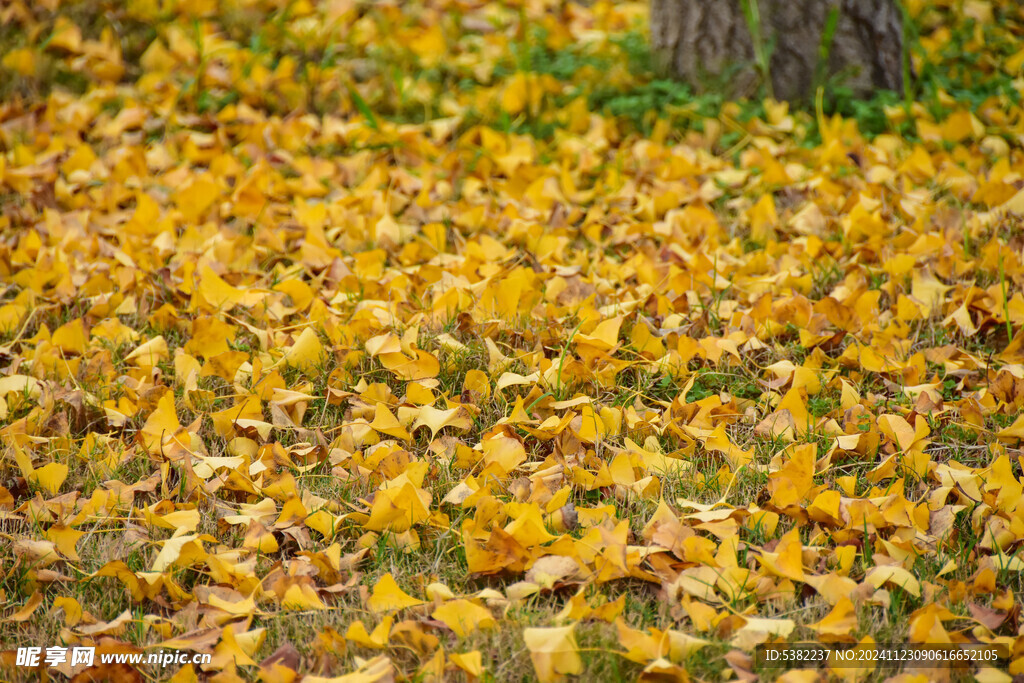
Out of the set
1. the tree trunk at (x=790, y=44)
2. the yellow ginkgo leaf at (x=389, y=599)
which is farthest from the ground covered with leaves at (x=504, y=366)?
the tree trunk at (x=790, y=44)

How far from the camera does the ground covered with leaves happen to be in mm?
1492

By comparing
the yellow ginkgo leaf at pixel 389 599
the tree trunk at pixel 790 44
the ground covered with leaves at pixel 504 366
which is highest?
the tree trunk at pixel 790 44

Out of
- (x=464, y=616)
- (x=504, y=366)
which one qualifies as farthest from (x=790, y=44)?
(x=464, y=616)

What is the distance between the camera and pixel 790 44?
352cm

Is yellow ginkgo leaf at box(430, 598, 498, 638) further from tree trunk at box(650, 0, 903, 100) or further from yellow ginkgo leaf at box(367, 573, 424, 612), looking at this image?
tree trunk at box(650, 0, 903, 100)

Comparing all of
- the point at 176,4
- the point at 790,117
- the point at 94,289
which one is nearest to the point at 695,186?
the point at 790,117

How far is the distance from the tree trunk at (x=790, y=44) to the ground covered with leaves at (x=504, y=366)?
0.40 ft

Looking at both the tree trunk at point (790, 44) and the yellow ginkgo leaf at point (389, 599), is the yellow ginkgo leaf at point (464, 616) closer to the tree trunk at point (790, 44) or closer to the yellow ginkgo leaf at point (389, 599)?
the yellow ginkgo leaf at point (389, 599)

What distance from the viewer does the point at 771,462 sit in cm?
181

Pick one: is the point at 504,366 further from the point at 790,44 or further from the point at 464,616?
the point at 790,44

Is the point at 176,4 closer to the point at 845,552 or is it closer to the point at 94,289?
the point at 94,289

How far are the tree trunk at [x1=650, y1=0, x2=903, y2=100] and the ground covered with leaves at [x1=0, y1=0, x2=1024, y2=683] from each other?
4.8 inches

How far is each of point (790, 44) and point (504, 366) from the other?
7.43 feet

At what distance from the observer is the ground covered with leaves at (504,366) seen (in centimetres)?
149
